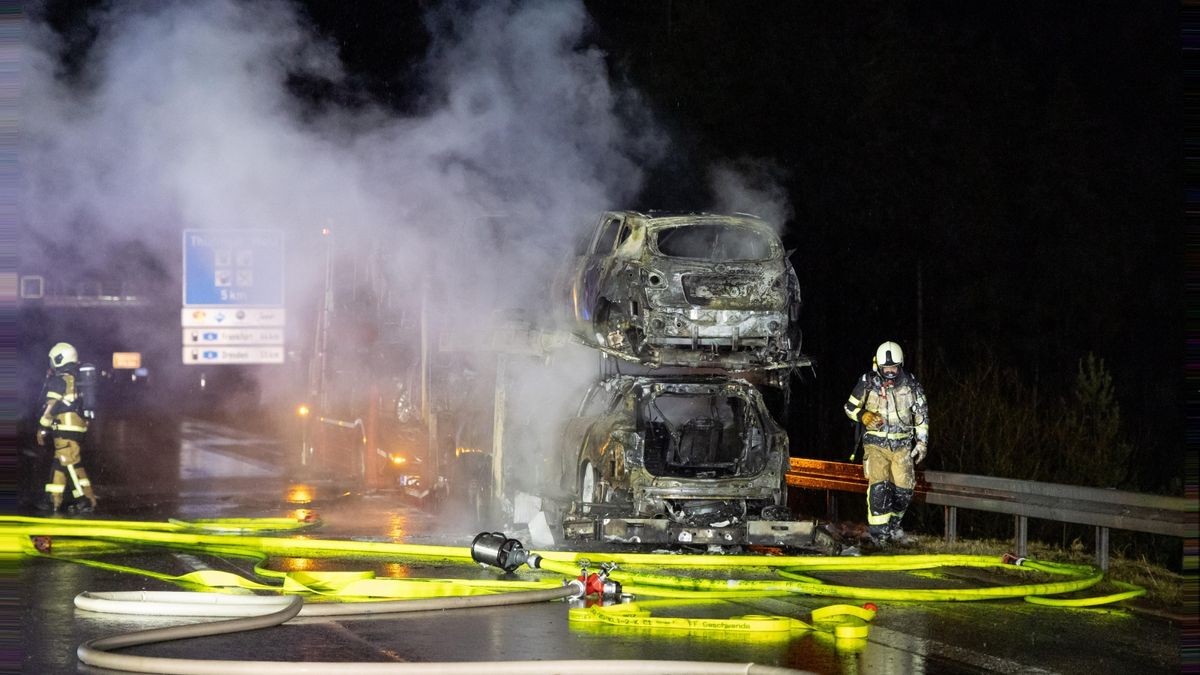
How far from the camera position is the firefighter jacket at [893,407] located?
13.6 metres

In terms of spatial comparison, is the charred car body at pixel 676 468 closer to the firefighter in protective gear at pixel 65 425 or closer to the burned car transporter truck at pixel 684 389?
the burned car transporter truck at pixel 684 389

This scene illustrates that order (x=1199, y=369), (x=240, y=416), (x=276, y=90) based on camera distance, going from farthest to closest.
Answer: (x=240, y=416)
(x=276, y=90)
(x=1199, y=369)

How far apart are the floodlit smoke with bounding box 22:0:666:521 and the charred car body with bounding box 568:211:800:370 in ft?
5.10

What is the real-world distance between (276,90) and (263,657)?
10.4m

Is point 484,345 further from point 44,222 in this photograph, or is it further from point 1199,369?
point 1199,369

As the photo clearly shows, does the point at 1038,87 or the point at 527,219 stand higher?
the point at 1038,87

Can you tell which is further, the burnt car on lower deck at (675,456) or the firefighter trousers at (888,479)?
the firefighter trousers at (888,479)

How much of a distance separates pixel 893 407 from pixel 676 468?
2185 millimetres

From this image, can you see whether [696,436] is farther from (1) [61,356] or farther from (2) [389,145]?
(1) [61,356]

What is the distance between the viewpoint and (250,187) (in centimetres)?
1877

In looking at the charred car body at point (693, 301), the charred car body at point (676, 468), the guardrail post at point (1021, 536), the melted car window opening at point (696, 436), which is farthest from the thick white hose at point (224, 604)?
the guardrail post at point (1021, 536)

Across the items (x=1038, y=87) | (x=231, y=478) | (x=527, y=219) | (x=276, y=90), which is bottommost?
(x=231, y=478)

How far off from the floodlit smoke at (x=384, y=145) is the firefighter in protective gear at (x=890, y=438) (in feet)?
9.51

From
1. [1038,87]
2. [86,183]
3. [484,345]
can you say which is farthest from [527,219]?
[1038,87]
